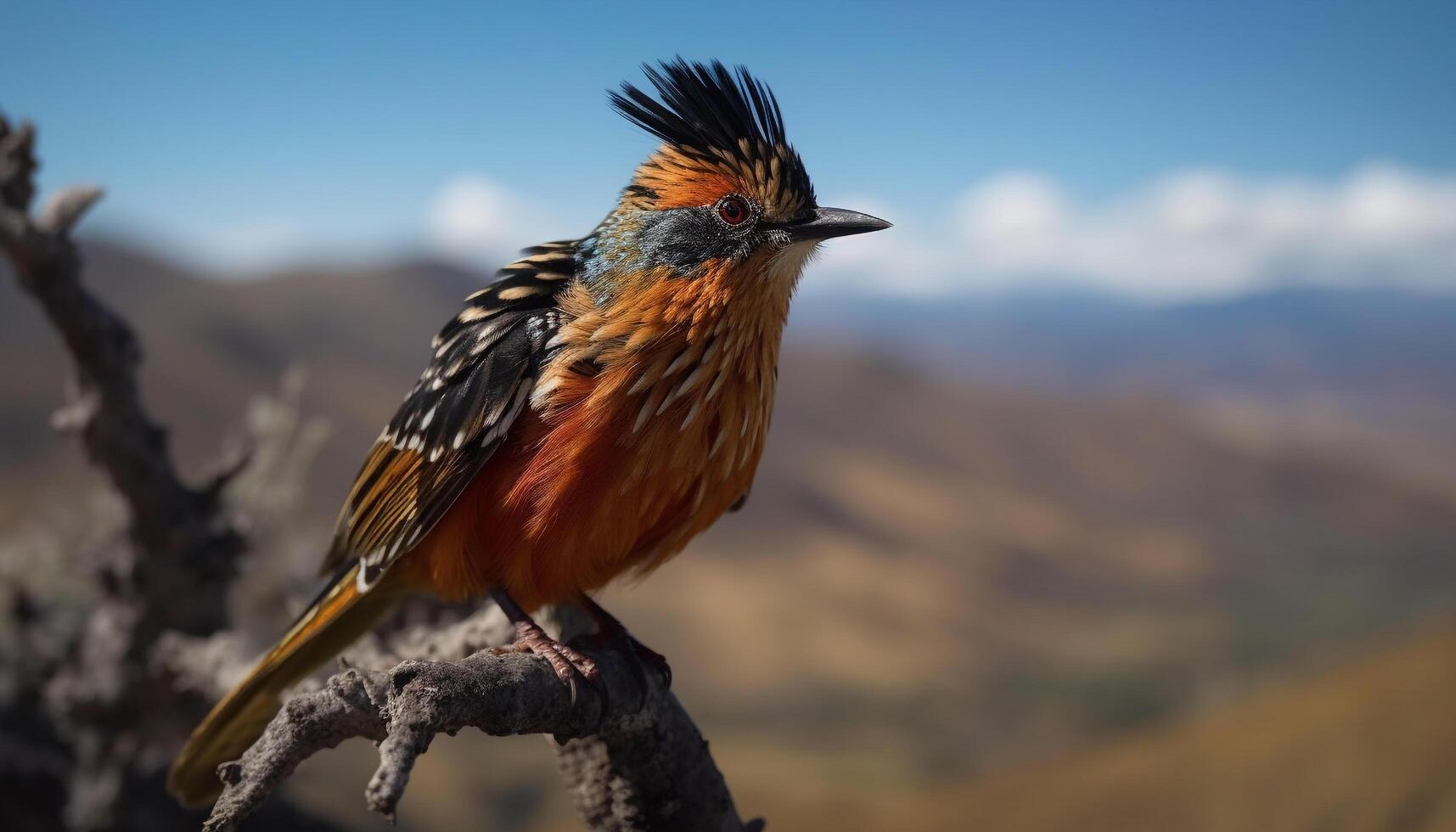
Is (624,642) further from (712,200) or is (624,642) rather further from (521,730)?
(712,200)

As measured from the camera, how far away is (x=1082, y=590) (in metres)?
28.2

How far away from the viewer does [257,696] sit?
3.73 meters

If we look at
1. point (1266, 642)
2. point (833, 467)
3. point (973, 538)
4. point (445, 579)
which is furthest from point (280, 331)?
point (445, 579)

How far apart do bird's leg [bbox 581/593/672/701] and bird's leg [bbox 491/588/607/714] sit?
0.24 meters

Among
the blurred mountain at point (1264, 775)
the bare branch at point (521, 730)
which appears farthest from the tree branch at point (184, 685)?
the blurred mountain at point (1264, 775)

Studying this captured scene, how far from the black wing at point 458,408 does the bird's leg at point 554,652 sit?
0.43 metres

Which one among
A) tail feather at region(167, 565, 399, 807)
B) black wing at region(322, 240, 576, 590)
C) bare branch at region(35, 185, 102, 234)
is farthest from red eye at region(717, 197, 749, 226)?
bare branch at region(35, 185, 102, 234)

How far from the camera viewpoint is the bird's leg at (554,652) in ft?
10.1

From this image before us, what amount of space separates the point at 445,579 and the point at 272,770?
1282mm

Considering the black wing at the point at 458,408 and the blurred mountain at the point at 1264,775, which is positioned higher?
the black wing at the point at 458,408

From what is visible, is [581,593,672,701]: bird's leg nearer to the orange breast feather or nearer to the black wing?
the orange breast feather

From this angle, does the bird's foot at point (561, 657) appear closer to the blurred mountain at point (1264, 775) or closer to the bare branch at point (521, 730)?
the bare branch at point (521, 730)

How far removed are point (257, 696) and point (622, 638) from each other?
136cm

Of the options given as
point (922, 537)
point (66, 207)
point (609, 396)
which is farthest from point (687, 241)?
point (922, 537)
